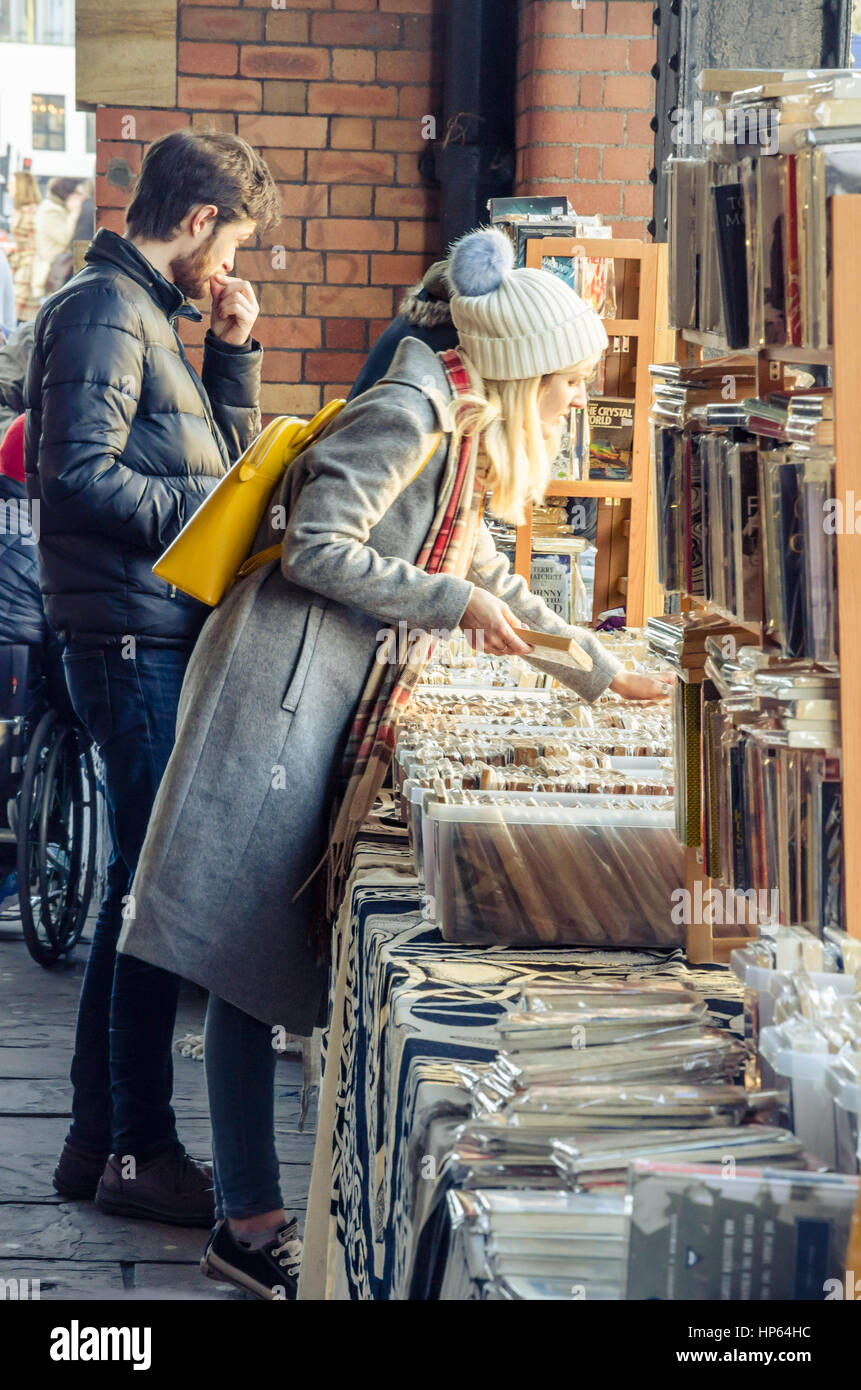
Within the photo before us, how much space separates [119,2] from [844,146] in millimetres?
4246

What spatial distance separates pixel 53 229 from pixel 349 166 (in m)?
9.76

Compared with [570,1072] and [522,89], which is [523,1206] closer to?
[570,1072]

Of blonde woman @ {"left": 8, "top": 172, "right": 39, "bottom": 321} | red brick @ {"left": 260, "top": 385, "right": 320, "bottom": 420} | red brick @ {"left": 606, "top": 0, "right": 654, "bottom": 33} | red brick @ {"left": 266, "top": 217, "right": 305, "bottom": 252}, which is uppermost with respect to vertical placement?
blonde woman @ {"left": 8, "top": 172, "right": 39, "bottom": 321}

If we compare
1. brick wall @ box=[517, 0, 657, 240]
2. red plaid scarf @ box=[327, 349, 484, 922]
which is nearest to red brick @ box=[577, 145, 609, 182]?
brick wall @ box=[517, 0, 657, 240]

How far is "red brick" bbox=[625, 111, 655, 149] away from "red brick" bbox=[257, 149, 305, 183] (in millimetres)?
1133

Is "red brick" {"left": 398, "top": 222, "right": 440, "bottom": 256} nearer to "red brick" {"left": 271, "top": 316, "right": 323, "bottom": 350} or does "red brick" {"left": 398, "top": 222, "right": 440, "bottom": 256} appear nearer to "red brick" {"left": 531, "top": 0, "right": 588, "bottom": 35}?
"red brick" {"left": 271, "top": 316, "right": 323, "bottom": 350}

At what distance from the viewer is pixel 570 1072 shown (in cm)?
98

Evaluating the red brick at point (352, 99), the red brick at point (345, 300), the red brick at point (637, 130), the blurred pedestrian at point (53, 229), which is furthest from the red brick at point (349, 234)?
the blurred pedestrian at point (53, 229)

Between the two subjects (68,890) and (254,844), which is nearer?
(254,844)

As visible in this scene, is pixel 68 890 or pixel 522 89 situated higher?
pixel 522 89

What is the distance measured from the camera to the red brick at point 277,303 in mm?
4789

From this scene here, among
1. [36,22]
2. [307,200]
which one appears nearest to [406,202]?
[307,200]

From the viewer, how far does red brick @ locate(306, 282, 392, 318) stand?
189 inches
